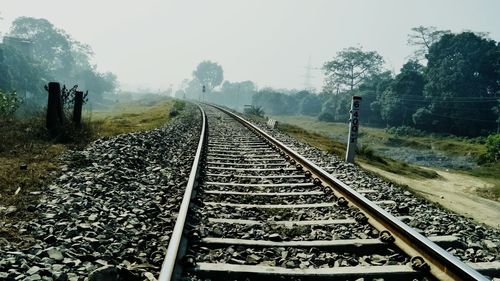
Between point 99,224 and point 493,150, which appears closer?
point 99,224

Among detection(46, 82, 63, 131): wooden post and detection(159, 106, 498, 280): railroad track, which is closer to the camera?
detection(159, 106, 498, 280): railroad track

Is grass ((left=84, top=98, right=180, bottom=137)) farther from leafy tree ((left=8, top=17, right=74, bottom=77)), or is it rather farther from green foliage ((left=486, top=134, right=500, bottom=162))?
leafy tree ((left=8, top=17, right=74, bottom=77))

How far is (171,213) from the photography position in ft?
14.5

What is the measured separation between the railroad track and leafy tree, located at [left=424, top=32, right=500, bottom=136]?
4494 cm

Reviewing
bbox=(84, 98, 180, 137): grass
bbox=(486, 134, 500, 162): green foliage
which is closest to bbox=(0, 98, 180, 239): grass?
bbox=(84, 98, 180, 137): grass

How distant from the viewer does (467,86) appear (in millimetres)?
45656

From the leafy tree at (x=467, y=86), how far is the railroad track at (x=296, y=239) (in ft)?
147

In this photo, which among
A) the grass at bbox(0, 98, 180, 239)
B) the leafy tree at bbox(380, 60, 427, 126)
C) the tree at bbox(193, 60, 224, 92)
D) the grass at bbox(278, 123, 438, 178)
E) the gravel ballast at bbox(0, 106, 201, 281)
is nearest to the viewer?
the gravel ballast at bbox(0, 106, 201, 281)

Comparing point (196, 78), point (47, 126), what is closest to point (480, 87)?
point (47, 126)

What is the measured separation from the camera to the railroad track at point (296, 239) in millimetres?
3090

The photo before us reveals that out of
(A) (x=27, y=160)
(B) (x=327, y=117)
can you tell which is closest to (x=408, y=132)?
(B) (x=327, y=117)

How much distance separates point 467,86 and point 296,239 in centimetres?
4907

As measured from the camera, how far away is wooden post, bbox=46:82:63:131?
8820 millimetres

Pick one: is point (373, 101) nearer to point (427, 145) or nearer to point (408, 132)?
point (408, 132)
